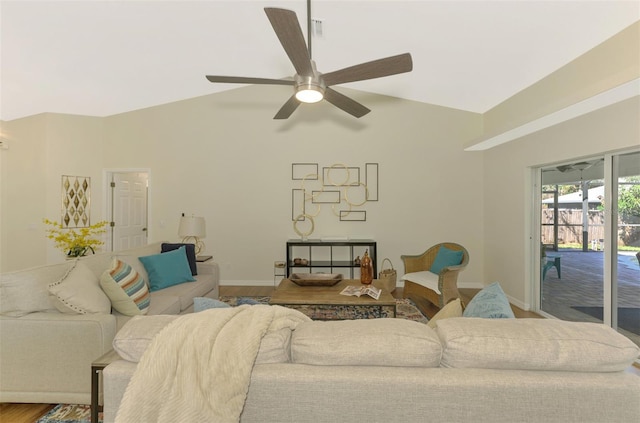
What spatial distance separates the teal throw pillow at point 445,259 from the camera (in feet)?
13.9

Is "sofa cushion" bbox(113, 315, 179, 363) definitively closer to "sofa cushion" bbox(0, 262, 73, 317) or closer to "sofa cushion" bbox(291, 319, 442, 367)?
"sofa cushion" bbox(291, 319, 442, 367)

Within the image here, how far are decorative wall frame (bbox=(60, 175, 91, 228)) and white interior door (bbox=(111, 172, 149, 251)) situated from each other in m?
0.35

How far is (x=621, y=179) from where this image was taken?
2.99 metres

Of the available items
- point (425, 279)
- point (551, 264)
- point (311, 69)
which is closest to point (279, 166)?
point (425, 279)

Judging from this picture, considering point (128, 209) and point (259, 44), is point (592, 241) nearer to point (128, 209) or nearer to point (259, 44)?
point (259, 44)

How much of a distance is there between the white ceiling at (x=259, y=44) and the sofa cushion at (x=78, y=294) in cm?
250

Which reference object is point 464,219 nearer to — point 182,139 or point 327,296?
point 327,296

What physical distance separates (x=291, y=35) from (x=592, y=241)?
137 inches

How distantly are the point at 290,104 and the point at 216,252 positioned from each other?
315cm

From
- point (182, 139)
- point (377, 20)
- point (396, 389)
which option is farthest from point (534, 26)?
point (182, 139)

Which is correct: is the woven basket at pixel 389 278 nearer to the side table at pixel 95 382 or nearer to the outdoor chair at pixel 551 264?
the outdoor chair at pixel 551 264

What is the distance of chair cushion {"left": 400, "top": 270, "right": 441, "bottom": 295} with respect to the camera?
404cm

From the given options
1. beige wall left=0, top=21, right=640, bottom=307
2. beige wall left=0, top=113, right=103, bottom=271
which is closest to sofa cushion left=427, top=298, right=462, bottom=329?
beige wall left=0, top=21, right=640, bottom=307

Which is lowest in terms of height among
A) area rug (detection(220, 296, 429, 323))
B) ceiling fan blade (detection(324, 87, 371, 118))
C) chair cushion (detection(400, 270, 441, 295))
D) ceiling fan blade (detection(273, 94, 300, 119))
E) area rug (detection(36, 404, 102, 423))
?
area rug (detection(36, 404, 102, 423))
